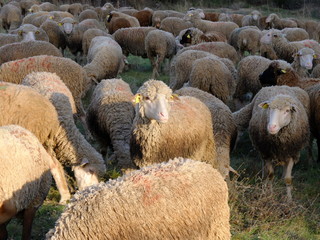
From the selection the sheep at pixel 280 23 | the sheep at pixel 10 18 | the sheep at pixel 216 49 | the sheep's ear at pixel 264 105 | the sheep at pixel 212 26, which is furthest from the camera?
the sheep at pixel 10 18

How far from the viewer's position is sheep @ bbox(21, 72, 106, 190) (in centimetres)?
498

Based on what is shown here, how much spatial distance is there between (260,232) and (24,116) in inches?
106

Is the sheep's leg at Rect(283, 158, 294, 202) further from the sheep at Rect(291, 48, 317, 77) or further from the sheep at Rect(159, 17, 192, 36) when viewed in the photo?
the sheep at Rect(159, 17, 192, 36)

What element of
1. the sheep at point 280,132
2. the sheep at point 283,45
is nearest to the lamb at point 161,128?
the sheep at point 280,132

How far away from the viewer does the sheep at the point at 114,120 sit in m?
5.77

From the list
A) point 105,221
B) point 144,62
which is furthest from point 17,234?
point 144,62

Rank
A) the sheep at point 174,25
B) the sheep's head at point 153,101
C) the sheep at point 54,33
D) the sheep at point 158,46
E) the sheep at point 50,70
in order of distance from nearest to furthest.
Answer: the sheep's head at point 153,101 < the sheep at point 50,70 < the sheep at point 158,46 < the sheep at point 54,33 < the sheep at point 174,25

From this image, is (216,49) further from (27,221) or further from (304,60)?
(27,221)

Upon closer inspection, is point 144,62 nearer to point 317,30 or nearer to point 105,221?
point 317,30

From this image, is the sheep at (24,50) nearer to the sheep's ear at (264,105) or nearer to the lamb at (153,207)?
the sheep's ear at (264,105)

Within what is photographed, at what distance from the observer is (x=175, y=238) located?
10.1 ft

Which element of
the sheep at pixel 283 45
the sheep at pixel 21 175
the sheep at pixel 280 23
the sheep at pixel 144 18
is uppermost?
the sheep at pixel 21 175

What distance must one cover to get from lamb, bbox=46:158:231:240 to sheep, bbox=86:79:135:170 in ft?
7.74

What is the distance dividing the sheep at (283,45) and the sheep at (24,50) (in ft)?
15.8
